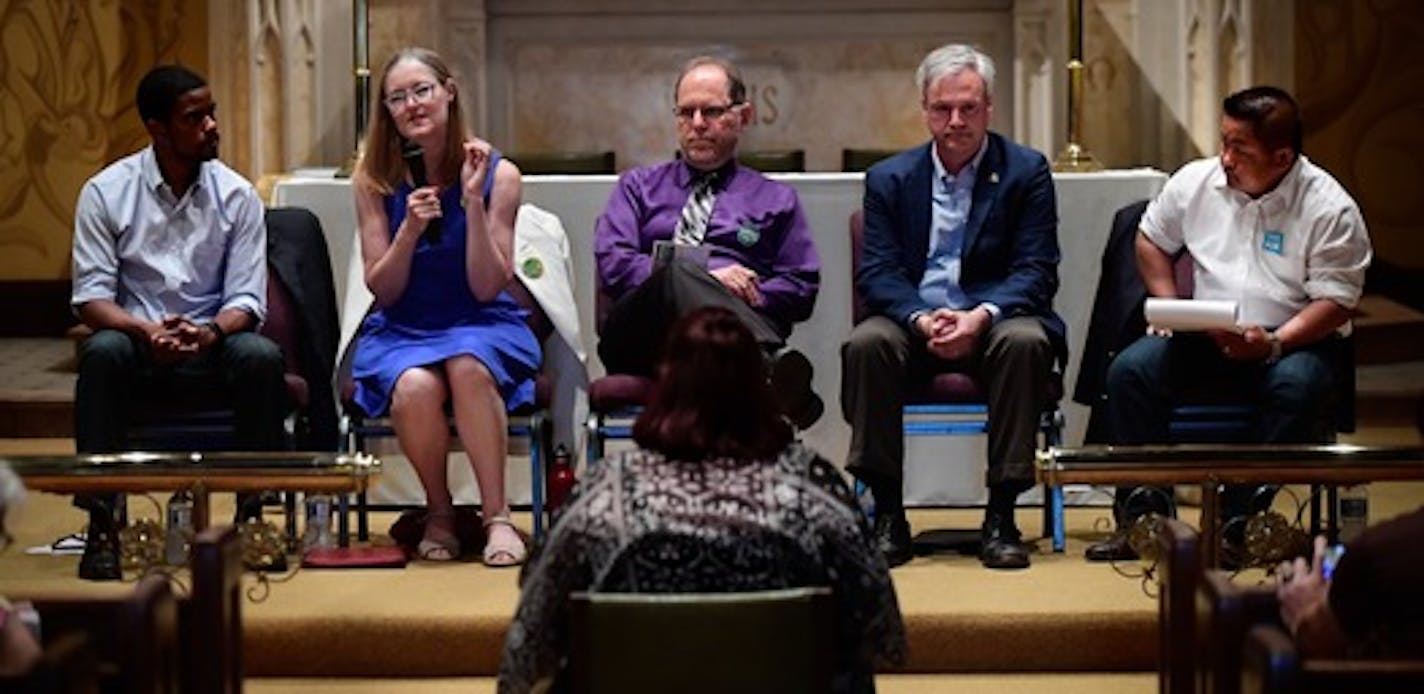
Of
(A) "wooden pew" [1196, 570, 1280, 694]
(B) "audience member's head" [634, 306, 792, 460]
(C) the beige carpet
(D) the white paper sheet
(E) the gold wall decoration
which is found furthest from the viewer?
(E) the gold wall decoration

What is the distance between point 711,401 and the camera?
13.7 feet

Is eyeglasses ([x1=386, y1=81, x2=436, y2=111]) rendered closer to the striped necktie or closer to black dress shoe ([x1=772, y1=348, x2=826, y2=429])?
the striped necktie

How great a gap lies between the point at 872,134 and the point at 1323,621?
5928mm

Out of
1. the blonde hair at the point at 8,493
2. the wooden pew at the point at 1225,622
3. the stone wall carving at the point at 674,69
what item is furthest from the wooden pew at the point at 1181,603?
the stone wall carving at the point at 674,69

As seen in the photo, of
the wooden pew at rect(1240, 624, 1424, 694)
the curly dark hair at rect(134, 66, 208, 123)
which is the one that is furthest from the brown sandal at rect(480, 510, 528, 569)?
the wooden pew at rect(1240, 624, 1424, 694)

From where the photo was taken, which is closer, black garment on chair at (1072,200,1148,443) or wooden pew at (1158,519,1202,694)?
wooden pew at (1158,519,1202,694)

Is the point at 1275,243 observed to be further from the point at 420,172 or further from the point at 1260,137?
the point at 420,172

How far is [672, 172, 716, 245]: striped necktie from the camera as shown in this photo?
6695 mm

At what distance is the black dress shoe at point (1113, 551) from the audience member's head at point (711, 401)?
7.49 feet

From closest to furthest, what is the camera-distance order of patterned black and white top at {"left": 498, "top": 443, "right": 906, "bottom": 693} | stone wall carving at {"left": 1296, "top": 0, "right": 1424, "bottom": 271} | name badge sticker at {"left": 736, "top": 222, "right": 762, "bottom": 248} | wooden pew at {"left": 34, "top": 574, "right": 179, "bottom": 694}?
wooden pew at {"left": 34, "top": 574, "right": 179, "bottom": 694}, patterned black and white top at {"left": 498, "top": 443, "right": 906, "bottom": 693}, name badge sticker at {"left": 736, "top": 222, "right": 762, "bottom": 248}, stone wall carving at {"left": 1296, "top": 0, "right": 1424, "bottom": 271}

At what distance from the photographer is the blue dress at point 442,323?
643 cm

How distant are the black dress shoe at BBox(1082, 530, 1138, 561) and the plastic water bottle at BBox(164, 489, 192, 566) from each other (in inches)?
82.6

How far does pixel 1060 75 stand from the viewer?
30.9ft

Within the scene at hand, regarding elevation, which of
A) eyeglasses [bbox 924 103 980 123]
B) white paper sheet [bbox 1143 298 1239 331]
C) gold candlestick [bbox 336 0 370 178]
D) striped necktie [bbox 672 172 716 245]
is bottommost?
white paper sheet [bbox 1143 298 1239 331]
